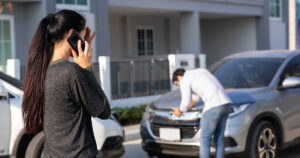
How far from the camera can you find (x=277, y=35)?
2131 centimetres

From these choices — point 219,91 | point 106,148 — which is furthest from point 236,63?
point 106,148

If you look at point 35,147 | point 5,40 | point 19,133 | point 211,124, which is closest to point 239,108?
point 211,124

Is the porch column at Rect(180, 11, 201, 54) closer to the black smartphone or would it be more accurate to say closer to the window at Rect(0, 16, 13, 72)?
the window at Rect(0, 16, 13, 72)

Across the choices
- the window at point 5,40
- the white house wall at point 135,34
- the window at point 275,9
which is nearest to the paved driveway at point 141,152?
the window at point 5,40

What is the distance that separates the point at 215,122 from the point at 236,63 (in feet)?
6.65

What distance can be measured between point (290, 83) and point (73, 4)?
26.3 ft

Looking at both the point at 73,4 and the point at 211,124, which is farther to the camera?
the point at 73,4

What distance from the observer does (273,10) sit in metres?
21.3

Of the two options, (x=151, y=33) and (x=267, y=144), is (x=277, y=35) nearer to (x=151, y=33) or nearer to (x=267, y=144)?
(x=151, y=33)

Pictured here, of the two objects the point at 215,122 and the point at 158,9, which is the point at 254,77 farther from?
the point at 158,9

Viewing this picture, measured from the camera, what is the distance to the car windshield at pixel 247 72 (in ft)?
21.9

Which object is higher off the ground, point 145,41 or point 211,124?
point 145,41

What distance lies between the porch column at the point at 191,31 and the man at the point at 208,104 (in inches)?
439

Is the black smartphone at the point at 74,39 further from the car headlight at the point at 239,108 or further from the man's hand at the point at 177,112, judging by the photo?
the car headlight at the point at 239,108
